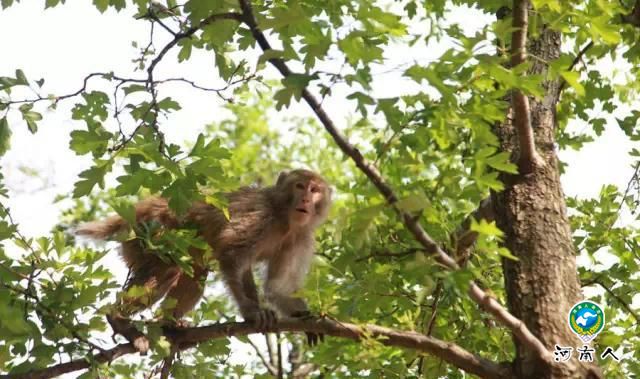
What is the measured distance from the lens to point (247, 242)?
7.09 metres

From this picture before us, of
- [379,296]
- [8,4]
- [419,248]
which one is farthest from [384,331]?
[8,4]

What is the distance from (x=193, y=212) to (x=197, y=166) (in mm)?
2488

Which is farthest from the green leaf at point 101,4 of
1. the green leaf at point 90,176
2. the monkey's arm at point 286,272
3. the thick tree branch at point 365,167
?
the monkey's arm at point 286,272

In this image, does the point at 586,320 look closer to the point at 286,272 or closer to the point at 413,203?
the point at 413,203

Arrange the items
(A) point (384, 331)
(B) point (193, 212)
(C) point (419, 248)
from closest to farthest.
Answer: (C) point (419, 248) → (A) point (384, 331) → (B) point (193, 212)

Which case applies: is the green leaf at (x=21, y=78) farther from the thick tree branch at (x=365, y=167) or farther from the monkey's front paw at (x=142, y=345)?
the monkey's front paw at (x=142, y=345)

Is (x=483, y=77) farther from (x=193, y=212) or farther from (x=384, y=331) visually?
(x=193, y=212)

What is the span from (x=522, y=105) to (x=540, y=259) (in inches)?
40.8

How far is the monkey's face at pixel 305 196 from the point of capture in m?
7.38

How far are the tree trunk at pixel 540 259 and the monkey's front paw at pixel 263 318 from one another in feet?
5.50

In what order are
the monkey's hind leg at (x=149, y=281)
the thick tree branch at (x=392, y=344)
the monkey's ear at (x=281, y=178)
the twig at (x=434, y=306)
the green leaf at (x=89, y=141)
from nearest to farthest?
the green leaf at (x=89, y=141)
the thick tree branch at (x=392, y=344)
the twig at (x=434, y=306)
the monkey's hind leg at (x=149, y=281)
the monkey's ear at (x=281, y=178)

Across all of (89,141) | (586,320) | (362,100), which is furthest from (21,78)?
(586,320)

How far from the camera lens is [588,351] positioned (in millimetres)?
5047

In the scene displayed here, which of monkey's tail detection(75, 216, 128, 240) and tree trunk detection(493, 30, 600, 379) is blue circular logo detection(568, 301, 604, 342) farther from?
monkey's tail detection(75, 216, 128, 240)
